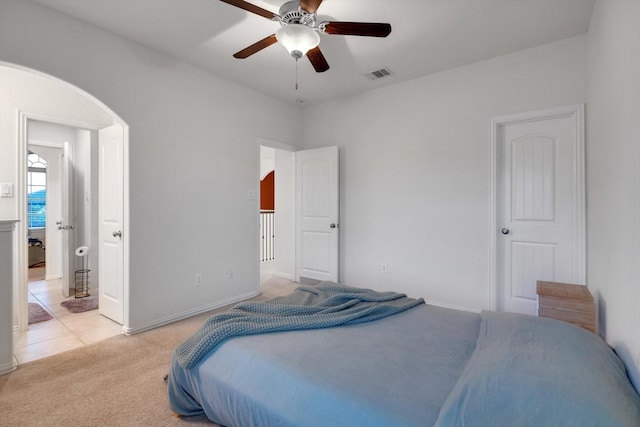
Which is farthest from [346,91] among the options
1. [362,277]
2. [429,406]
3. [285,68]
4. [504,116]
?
[429,406]

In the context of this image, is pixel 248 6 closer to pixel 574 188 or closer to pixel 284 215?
pixel 574 188

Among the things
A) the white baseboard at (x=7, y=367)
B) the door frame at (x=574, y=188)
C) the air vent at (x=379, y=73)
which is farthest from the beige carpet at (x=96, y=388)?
the air vent at (x=379, y=73)

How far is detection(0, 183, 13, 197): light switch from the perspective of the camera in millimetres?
2836

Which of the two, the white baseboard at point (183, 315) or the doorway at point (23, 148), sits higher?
the doorway at point (23, 148)

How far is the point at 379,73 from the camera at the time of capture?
3.49 metres

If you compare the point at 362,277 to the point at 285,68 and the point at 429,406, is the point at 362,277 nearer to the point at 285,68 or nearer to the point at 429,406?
the point at 285,68

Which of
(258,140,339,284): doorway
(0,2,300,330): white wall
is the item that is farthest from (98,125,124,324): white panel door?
(258,140,339,284): doorway

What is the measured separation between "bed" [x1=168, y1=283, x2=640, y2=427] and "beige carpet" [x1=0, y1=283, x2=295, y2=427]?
31 centimetres

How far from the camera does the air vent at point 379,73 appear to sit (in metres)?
3.41

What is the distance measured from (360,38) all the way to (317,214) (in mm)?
2315

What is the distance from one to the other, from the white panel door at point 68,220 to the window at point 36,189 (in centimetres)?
262

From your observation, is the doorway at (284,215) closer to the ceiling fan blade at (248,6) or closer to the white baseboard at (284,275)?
the white baseboard at (284,275)

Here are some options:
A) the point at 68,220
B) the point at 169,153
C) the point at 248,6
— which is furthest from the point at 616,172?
the point at 68,220

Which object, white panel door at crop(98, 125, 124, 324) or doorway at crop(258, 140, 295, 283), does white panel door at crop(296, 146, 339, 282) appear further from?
white panel door at crop(98, 125, 124, 324)
